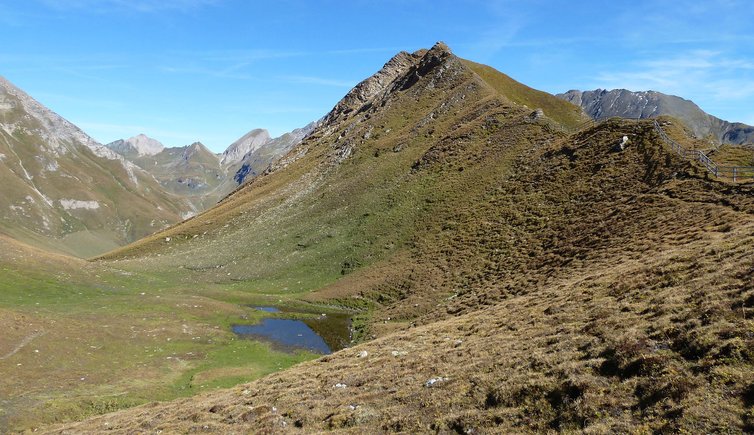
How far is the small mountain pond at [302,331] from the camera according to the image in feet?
158

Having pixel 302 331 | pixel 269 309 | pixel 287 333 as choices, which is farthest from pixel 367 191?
pixel 287 333

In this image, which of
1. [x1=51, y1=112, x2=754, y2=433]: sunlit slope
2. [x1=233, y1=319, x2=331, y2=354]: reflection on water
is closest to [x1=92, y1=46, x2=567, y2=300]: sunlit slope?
[x1=233, y1=319, x2=331, y2=354]: reflection on water

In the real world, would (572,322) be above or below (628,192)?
below

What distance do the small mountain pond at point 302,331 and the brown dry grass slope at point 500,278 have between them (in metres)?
3.87

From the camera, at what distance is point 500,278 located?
166ft

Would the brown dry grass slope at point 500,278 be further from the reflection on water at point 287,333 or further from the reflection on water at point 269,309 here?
the reflection on water at point 269,309

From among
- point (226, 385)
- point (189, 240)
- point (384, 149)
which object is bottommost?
point (226, 385)

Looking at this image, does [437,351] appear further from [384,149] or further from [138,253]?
[138,253]

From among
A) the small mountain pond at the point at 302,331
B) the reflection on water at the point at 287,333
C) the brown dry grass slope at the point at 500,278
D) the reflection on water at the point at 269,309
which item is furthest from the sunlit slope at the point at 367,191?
the reflection on water at the point at 287,333

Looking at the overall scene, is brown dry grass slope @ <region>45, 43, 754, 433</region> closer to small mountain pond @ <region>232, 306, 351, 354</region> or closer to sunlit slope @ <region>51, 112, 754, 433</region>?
sunlit slope @ <region>51, 112, 754, 433</region>

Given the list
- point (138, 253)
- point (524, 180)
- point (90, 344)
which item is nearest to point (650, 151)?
point (524, 180)

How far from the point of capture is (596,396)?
606 inches

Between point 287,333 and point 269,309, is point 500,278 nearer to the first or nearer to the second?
point 287,333

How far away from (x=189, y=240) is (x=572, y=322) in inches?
4090
